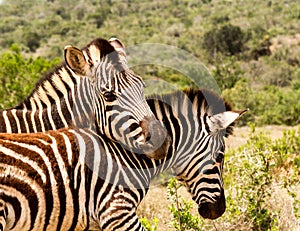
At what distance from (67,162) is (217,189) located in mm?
1332

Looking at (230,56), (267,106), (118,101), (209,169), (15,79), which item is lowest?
(209,169)

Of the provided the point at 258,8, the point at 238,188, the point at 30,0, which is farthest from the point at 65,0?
the point at 238,188

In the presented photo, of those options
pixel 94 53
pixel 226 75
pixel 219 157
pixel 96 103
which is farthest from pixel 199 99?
pixel 226 75

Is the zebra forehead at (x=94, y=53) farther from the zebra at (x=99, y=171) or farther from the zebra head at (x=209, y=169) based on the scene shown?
the zebra head at (x=209, y=169)

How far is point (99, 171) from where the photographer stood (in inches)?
138

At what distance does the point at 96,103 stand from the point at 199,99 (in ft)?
3.03

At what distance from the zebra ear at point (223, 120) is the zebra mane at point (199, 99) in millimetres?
143

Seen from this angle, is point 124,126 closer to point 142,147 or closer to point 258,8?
point 142,147

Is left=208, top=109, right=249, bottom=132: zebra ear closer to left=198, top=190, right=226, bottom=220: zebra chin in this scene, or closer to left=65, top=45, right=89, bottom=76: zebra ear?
left=198, top=190, right=226, bottom=220: zebra chin

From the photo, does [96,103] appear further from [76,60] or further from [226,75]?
[226,75]

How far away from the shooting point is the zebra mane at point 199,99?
165 inches

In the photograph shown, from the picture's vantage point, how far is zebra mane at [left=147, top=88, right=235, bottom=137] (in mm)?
4199

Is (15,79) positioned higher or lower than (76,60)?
higher

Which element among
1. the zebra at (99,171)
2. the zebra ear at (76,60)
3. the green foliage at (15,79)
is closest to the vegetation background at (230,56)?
the green foliage at (15,79)
